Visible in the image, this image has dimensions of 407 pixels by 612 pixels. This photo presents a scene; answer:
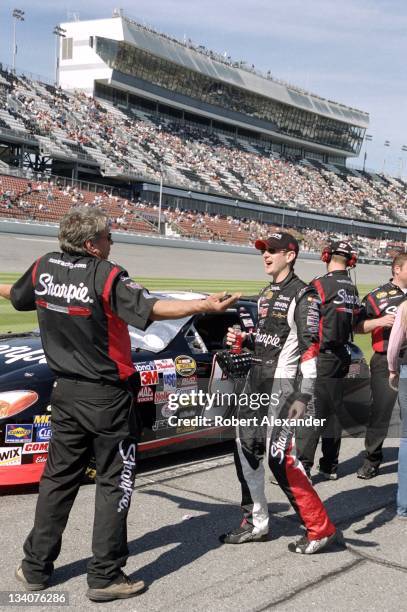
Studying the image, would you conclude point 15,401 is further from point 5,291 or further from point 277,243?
point 277,243

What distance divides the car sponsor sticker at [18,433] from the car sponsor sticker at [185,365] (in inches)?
52.1

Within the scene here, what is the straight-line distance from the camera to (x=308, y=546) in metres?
3.83

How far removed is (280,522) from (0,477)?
1.82 metres

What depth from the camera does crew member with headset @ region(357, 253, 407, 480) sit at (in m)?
5.40

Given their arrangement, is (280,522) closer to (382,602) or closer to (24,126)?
(382,602)

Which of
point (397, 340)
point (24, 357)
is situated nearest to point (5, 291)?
point (24, 357)

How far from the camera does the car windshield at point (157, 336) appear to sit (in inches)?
217

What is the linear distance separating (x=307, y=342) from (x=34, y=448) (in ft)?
6.42

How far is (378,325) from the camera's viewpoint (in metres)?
5.27

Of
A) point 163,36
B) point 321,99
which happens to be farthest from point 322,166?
point 163,36

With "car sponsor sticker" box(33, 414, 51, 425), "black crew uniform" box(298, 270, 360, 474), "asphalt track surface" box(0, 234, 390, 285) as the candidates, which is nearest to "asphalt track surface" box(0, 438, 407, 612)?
"black crew uniform" box(298, 270, 360, 474)

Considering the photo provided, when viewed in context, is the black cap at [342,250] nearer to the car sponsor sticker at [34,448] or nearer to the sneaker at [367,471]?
the sneaker at [367,471]

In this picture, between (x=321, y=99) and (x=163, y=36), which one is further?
(x=321, y=99)

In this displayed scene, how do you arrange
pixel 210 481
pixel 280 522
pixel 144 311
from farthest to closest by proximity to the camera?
pixel 210 481, pixel 280 522, pixel 144 311
